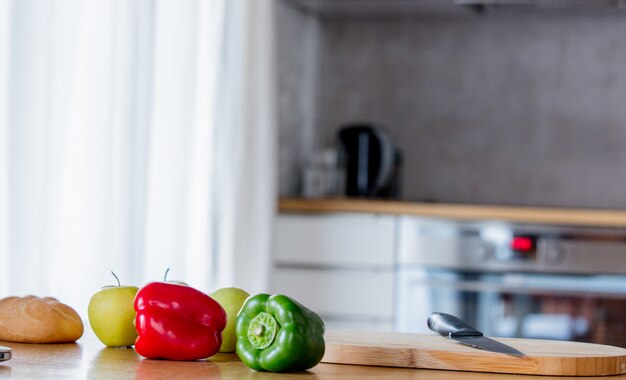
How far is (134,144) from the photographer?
2.89 metres

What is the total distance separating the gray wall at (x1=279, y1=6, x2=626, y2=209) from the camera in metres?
4.23

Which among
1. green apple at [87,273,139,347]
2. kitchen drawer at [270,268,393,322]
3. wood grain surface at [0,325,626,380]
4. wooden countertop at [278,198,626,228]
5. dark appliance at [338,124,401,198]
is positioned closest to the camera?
wood grain surface at [0,325,626,380]

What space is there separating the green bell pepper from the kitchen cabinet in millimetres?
2343

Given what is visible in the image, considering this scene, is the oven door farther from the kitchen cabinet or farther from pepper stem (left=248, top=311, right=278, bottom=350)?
pepper stem (left=248, top=311, right=278, bottom=350)

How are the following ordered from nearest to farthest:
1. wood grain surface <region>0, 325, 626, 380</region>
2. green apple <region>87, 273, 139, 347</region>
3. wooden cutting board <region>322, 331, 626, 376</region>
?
wood grain surface <region>0, 325, 626, 380</region> → wooden cutting board <region>322, 331, 626, 376</region> → green apple <region>87, 273, 139, 347</region>

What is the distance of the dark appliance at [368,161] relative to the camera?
4152 mm

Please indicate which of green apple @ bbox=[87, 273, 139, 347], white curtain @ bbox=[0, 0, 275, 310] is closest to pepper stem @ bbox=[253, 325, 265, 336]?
green apple @ bbox=[87, 273, 139, 347]

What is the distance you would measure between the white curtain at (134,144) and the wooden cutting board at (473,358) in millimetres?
1073

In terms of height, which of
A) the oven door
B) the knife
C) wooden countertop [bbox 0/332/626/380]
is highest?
the knife

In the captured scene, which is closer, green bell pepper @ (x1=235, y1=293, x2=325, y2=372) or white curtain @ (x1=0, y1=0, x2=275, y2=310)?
green bell pepper @ (x1=235, y1=293, x2=325, y2=372)

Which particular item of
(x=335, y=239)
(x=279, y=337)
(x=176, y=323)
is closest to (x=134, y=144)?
(x=335, y=239)

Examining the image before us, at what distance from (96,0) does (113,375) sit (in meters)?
1.50

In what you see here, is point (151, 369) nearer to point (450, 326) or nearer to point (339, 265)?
point (450, 326)

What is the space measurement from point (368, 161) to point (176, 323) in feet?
9.17
